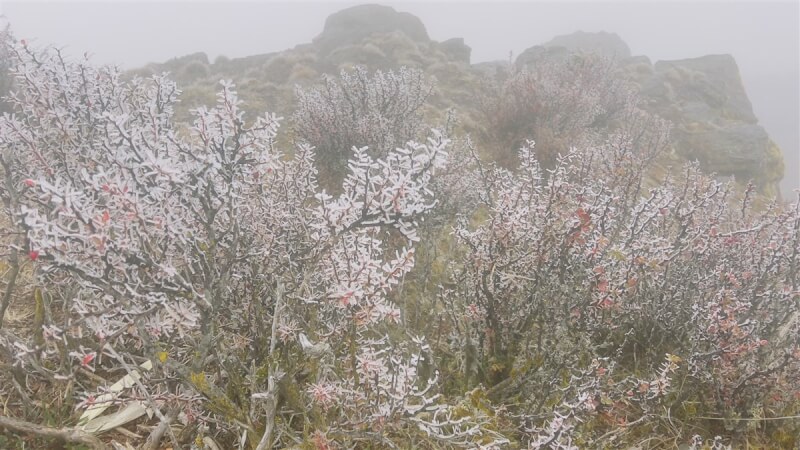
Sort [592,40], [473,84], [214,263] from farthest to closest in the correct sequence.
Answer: [592,40], [473,84], [214,263]

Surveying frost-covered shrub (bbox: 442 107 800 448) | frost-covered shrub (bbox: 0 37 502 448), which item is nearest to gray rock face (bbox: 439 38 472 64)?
frost-covered shrub (bbox: 442 107 800 448)

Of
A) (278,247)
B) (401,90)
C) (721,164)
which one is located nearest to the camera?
(278,247)

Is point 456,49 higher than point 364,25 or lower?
lower

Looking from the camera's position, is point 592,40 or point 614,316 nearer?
point 614,316

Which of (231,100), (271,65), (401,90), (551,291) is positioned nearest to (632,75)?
(271,65)

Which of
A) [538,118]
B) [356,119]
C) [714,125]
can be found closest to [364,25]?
[714,125]

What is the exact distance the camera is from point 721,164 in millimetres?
9094

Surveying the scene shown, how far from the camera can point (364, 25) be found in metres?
21.7

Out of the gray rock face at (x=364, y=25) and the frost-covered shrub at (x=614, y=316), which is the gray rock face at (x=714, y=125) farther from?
the gray rock face at (x=364, y=25)

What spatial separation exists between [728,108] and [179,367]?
15609mm

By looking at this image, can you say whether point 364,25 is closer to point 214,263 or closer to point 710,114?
point 710,114

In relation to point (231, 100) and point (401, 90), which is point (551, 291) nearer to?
point (231, 100)

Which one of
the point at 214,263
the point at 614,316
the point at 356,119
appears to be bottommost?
the point at 614,316

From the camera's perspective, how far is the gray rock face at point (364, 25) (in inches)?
770
